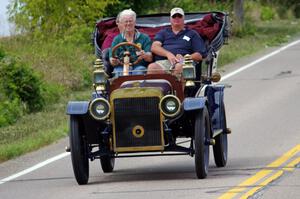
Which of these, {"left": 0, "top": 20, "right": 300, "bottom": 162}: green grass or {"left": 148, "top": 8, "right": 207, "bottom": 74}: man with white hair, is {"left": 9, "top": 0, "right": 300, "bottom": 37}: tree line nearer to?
{"left": 0, "top": 20, "right": 300, "bottom": 162}: green grass

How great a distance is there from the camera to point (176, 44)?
13328 mm

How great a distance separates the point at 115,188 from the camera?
11773 mm

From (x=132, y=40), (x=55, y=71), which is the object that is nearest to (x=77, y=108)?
(x=132, y=40)

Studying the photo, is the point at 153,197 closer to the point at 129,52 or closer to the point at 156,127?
the point at 156,127

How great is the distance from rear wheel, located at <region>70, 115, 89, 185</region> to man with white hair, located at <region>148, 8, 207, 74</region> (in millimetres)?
1452

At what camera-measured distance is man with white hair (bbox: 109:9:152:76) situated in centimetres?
1306

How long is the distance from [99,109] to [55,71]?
43.3 ft

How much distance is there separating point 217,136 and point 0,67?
29.8 feet

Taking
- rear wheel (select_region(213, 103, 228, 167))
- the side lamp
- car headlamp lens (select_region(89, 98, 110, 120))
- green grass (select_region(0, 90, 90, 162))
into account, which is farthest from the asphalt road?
the side lamp

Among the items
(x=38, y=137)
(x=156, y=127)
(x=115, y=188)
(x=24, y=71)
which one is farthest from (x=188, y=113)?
(x=24, y=71)

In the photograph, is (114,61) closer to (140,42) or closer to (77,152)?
(140,42)

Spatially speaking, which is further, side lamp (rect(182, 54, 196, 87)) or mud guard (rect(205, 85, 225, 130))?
mud guard (rect(205, 85, 225, 130))

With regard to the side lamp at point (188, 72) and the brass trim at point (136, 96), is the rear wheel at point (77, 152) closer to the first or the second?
the brass trim at point (136, 96)

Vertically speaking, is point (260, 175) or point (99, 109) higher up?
point (99, 109)
